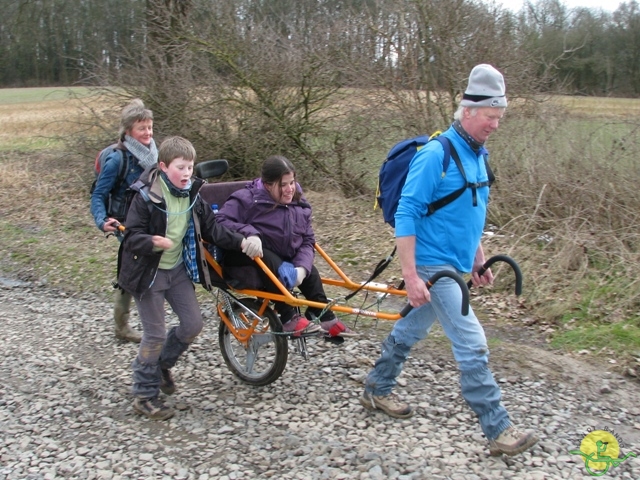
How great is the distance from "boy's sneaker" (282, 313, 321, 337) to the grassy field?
2.47 m

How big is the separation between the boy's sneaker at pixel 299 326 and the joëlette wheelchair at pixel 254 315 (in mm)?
46

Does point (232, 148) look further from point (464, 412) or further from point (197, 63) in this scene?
point (464, 412)

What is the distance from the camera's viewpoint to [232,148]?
11.8 metres

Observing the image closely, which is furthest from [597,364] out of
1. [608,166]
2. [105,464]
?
[105,464]

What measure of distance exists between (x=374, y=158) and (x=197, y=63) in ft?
12.0

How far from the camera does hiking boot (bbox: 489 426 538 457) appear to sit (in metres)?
3.71

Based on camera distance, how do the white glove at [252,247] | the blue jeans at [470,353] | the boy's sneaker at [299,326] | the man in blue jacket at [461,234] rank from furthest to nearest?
the boy's sneaker at [299,326] → the white glove at [252,247] → the blue jeans at [470,353] → the man in blue jacket at [461,234]

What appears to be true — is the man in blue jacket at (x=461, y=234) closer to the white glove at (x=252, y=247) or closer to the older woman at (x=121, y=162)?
the white glove at (x=252, y=247)

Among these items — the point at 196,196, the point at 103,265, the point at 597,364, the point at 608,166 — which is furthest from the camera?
the point at 103,265

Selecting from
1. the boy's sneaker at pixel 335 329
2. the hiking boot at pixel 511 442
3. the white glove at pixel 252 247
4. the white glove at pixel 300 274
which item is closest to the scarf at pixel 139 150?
the white glove at pixel 252 247

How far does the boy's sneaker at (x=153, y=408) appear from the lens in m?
4.37

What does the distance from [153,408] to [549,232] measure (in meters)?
5.12

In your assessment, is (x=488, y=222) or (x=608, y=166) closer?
(x=608, y=166)

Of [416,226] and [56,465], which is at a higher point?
[416,226]
